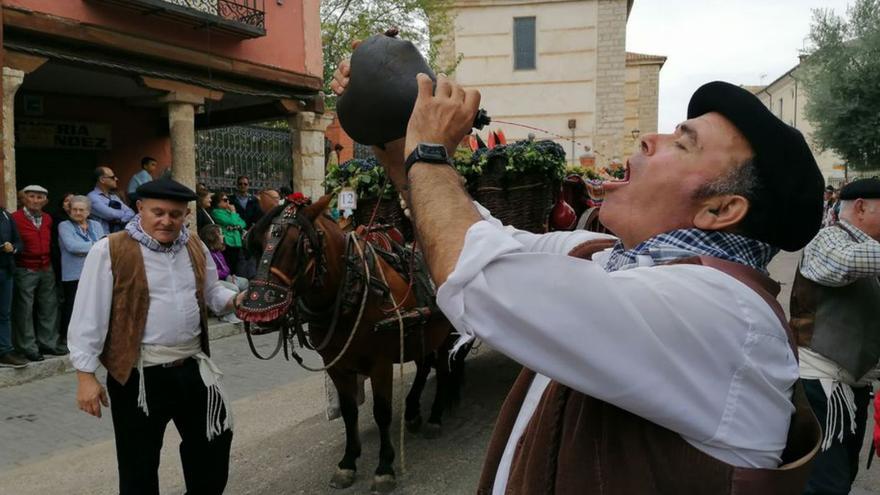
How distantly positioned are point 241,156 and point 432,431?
31.2 feet

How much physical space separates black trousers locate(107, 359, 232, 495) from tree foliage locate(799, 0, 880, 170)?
20744mm

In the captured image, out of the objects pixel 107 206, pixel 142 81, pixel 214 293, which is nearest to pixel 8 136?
pixel 107 206

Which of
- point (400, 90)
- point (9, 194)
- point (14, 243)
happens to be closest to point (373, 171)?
point (400, 90)

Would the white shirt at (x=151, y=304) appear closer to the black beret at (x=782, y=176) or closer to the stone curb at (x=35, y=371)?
the black beret at (x=782, y=176)

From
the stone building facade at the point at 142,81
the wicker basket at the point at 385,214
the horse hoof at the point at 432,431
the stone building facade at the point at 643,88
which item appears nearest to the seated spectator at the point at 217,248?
the stone building facade at the point at 142,81

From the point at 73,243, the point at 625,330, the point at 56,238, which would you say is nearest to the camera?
the point at 625,330

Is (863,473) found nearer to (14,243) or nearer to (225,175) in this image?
(14,243)

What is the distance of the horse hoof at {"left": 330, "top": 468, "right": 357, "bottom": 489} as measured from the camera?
14.8 ft

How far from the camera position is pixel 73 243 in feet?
25.7

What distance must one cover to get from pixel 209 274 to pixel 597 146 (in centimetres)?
2213

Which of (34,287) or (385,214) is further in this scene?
(34,287)

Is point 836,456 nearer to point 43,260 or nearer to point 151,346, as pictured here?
point 151,346

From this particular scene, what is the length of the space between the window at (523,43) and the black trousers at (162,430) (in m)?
23.9

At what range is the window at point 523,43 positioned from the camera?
84.4 feet
